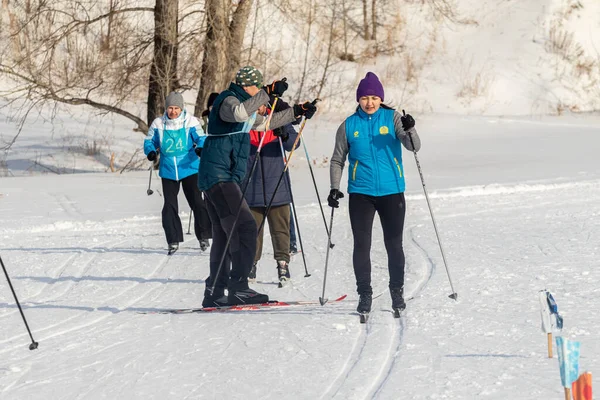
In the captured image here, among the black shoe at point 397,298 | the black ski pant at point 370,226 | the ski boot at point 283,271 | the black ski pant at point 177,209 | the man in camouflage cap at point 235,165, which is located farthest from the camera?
the black ski pant at point 177,209

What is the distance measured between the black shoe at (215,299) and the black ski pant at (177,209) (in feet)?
9.89

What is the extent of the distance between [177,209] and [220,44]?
759 cm

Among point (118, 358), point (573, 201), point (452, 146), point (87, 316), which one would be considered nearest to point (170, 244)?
point (87, 316)

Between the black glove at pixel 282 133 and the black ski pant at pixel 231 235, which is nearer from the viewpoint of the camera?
the black ski pant at pixel 231 235

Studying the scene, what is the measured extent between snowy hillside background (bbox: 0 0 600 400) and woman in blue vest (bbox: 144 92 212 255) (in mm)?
574

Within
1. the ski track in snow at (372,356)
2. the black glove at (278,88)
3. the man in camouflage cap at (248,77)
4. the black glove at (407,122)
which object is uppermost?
the man in camouflage cap at (248,77)

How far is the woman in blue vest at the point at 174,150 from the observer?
35.3 ft

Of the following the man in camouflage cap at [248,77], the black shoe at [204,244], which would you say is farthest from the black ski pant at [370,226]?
the black shoe at [204,244]

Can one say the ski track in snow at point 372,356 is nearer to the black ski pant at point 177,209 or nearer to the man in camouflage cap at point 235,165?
the man in camouflage cap at point 235,165

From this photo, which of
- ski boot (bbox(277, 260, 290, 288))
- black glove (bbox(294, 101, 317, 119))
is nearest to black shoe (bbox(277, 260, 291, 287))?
ski boot (bbox(277, 260, 290, 288))

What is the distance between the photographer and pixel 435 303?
7781 mm

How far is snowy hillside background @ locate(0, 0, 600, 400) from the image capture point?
19.3ft

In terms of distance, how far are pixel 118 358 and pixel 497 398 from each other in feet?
8.65

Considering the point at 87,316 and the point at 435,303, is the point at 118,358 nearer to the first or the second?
the point at 87,316
